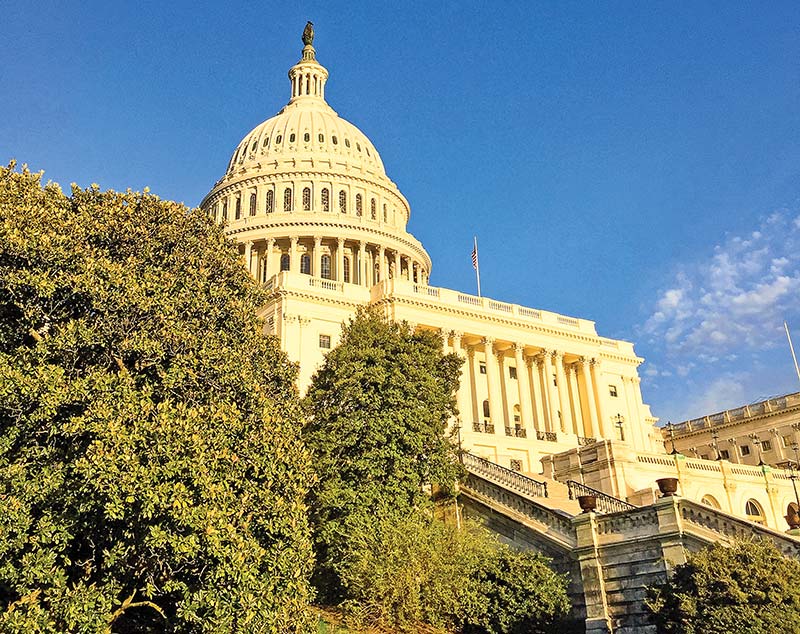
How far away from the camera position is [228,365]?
21766 mm

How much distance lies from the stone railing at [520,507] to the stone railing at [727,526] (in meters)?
4.52

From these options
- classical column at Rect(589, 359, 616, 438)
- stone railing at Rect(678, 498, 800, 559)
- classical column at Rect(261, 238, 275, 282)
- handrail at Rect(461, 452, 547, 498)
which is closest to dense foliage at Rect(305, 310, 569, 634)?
handrail at Rect(461, 452, 547, 498)

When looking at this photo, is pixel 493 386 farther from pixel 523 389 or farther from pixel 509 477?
pixel 509 477

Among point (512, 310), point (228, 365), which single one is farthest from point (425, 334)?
point (512, 310)

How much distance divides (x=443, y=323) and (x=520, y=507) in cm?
3104

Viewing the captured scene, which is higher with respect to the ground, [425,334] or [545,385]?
[545,385]

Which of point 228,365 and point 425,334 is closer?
point 228,365

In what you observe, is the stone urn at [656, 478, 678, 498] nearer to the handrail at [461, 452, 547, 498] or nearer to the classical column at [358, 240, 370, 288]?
the handrail at [461, 452, 547, 498]

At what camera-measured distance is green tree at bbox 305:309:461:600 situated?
29484 millimetres

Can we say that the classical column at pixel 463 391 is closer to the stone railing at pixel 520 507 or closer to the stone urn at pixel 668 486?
the stone railing at pixel 520 507

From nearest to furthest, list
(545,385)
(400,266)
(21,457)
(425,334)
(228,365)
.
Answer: (21,457)
(228,365)
(425,334)
(545,385)
(400,266)

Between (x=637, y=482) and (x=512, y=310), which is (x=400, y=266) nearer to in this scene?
(x=512, y=310)

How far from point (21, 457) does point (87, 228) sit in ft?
22.9

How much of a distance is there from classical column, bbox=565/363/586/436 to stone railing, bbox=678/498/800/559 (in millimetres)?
40982
